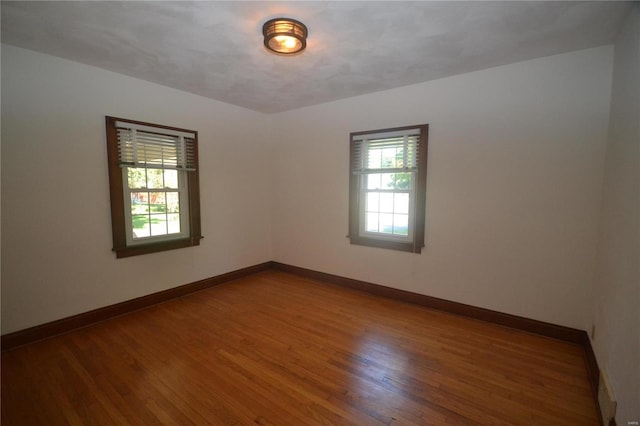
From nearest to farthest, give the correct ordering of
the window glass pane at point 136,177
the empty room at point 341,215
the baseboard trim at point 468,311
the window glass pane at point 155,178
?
the empty room at point 341,215
the baseboard trim at point 468,311
the window glass pane at point 136,177
the window glass pane at point 155,178

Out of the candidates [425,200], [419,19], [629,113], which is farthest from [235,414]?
[629,113]

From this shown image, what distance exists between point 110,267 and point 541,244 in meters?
4.54

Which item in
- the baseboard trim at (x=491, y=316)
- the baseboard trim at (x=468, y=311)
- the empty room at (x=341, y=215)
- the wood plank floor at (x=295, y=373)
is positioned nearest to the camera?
the wood plank floor at (x=295, y=373)

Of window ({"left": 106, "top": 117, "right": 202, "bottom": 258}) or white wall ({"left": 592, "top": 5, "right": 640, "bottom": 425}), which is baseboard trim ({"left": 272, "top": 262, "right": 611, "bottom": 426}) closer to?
white wall ({"left": 592, "top": 5, "right": 640, "bottom": 425})

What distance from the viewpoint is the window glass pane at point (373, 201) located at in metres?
3.85

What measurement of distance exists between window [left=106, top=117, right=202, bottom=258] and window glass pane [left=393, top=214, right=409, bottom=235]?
2689 mm

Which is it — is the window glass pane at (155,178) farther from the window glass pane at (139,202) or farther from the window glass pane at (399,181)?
the window glass pane at (399,181)

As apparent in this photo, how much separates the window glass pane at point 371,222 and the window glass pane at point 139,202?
112 inches

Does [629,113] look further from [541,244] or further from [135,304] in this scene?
[135,304]

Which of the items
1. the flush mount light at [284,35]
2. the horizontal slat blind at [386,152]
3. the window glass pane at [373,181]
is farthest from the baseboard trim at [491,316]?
the flush mount light at [284,35]

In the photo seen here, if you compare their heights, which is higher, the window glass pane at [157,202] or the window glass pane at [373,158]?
the window glass pane at [373,158]

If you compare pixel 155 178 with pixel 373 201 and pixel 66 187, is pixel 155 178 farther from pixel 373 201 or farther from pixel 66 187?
pixel 373 201

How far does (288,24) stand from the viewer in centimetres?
206

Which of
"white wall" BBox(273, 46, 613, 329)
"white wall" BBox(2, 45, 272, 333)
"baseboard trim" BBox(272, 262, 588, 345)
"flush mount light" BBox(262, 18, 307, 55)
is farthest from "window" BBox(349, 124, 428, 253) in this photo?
"white wall" BBox(2, 45, 272, 333)
